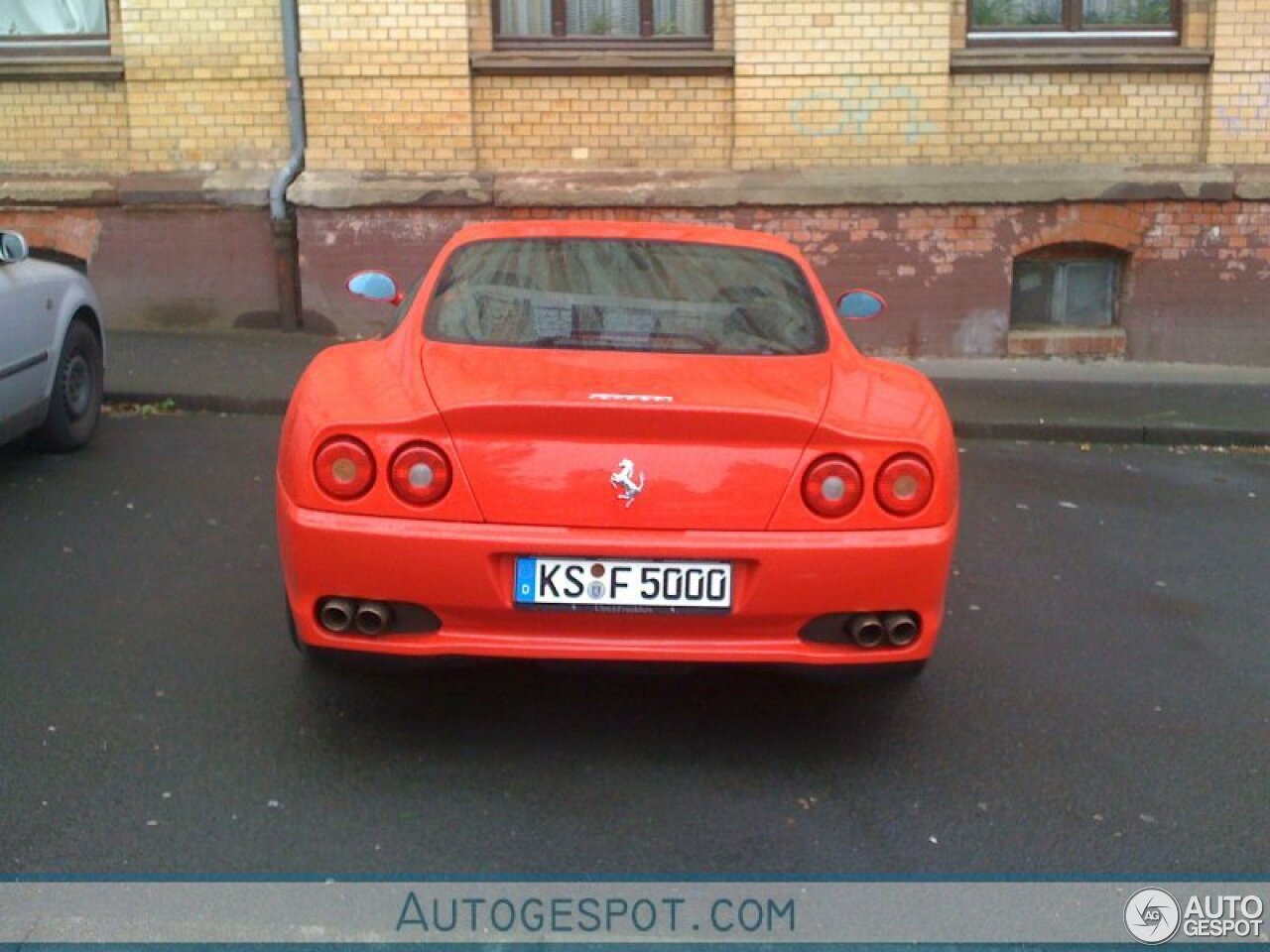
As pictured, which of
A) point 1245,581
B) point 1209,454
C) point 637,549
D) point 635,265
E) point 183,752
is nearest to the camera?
point 637,549

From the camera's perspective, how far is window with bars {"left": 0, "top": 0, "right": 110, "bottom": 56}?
1280 cm

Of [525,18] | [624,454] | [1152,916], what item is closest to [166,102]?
[525,18]

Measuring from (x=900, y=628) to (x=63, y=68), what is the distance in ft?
34.3

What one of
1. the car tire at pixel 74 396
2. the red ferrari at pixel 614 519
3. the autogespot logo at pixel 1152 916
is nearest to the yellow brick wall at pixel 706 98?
the car tire at pixel 74 396

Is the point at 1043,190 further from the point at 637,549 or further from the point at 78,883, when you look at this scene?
the point at 78,883

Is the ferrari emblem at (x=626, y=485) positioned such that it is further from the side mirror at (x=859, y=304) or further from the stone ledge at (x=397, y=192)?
the stone ledge at (x=397, y=192)

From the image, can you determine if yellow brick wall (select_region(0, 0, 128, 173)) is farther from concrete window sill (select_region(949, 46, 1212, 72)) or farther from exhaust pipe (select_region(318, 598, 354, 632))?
exhaust pipe (select_region(318, 598, 354, 632))

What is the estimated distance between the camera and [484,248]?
215 inches

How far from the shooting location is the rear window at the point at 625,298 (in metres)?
4.93

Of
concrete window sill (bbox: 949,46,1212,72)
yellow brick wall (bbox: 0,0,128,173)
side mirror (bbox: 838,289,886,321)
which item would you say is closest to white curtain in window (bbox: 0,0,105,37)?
yellow brick wall (bbox: 0,0,128,173)

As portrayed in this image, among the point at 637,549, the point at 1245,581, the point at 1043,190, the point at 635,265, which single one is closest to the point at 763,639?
the point at 637,549

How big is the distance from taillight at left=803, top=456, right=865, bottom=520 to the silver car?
15.0ft

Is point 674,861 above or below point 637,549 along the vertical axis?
below

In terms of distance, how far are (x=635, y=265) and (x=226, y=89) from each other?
8.21m
